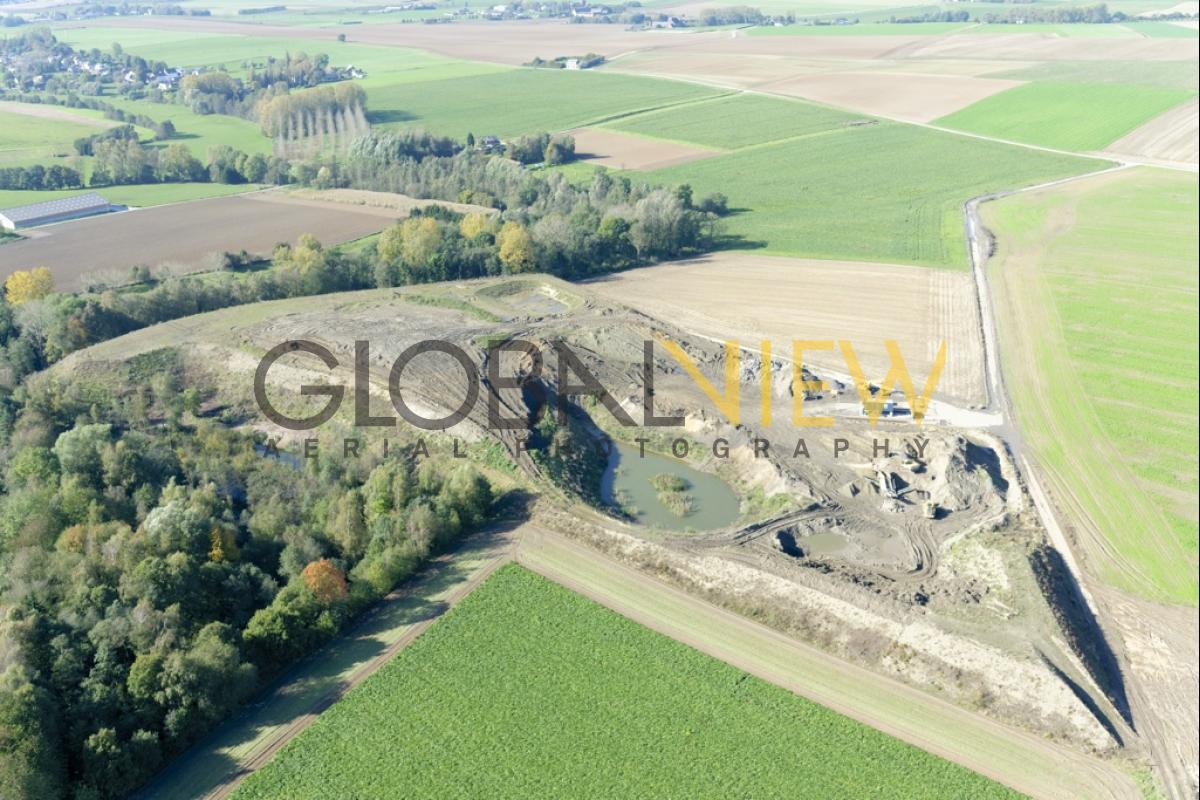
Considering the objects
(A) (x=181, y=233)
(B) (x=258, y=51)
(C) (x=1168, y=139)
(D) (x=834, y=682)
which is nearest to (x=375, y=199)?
(A) (x=181, y=233)

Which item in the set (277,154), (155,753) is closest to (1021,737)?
(155,753)

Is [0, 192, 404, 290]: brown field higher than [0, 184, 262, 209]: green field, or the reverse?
[0, 184, 262, 209]: green field

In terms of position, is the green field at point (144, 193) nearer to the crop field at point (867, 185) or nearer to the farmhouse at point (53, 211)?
the farmhouse at point (53, 211)

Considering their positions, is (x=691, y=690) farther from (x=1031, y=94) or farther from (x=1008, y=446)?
(x=1031, y=94)

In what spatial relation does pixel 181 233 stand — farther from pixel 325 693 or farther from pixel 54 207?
pixel 325 693

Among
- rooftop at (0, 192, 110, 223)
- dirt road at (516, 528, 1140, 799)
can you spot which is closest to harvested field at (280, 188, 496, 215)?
rooftop at (0, 192, 110, 223)

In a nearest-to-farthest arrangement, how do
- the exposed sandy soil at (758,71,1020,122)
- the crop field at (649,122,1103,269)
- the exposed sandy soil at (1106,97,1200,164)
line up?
the crop field at (649,122,1103,269)
the exposed sandy soil at (1106,97,1200,164)
the exposed sandy soil at (758,71,1020,122)

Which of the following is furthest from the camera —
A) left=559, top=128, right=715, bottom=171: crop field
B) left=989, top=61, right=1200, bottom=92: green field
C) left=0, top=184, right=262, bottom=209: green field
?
left=989, top=61, right=1200, bottom=92: green field

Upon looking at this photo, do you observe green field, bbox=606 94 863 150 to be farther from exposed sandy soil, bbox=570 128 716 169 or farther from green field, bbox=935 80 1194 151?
green field, bbox=935 80 1194 151
